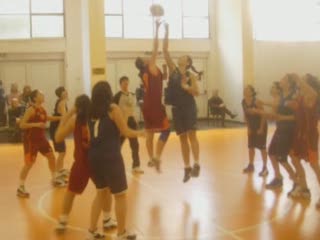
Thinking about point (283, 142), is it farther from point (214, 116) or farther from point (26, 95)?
point (214, 116)

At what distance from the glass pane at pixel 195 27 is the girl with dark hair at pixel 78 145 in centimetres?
1473

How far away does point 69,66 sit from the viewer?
18.2 m

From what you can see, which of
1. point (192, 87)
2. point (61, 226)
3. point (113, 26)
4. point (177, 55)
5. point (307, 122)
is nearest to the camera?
point (61, 226)

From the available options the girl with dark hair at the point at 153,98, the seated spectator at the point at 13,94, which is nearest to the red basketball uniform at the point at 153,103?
the girl with dark hair at the point at 153,98

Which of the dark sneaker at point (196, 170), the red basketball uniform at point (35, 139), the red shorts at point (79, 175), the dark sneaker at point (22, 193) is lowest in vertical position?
the dark sneaker at point (22, 193)

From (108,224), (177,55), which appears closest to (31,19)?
(177,55)

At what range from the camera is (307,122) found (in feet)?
21.9

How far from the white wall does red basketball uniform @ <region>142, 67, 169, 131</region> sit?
13.0m

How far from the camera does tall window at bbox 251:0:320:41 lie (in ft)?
64.5

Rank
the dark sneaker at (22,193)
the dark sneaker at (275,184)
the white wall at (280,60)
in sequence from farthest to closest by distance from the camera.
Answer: the white wall at (280,60), the dark sneaker at (275,184), the dark sneaker at (22,193)

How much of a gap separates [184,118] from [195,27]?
13106 mm

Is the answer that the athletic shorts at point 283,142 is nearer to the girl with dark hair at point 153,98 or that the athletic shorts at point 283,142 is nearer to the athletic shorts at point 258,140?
the athletic shorts at point 258,140

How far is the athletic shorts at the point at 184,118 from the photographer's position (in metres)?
7.38

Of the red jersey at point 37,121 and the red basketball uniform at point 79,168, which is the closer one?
the red basketball uniform at point 79,168
